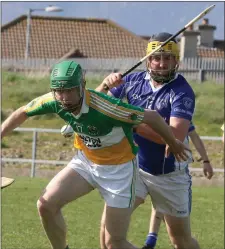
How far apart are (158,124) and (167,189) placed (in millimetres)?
1261

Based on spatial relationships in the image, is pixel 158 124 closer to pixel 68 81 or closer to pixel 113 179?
pixel 113 179

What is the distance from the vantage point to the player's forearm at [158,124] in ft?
Result: 24.2

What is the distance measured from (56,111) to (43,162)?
12.7 meters

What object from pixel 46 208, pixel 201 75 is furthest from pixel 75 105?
pixel 201 75

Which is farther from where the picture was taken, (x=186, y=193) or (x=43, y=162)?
(x=43, y=162)

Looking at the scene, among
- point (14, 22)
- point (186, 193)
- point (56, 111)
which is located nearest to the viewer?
point (56, 111)

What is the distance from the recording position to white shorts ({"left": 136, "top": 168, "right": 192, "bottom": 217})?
27.8 feet

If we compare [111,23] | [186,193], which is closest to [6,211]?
[186,193]

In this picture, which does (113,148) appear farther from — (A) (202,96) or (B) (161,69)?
(A) (202,96)

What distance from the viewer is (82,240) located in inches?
437

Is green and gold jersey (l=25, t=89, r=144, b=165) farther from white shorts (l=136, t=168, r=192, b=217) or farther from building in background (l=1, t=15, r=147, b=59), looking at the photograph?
building in background (l=1, t=15, r=147, b=59)

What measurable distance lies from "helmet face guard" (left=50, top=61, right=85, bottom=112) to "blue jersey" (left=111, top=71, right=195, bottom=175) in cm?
110

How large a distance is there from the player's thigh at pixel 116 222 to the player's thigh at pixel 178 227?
38.6 inches

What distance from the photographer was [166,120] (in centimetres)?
824
